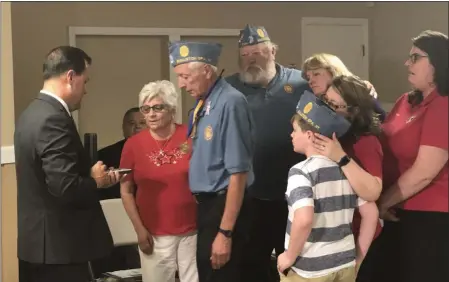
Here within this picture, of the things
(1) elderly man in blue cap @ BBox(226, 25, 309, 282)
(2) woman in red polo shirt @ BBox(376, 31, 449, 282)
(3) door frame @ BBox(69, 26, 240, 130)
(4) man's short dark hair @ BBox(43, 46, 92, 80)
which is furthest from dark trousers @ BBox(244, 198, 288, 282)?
(4) man's short dark hair @ BBox(43, 46, 92, 80)

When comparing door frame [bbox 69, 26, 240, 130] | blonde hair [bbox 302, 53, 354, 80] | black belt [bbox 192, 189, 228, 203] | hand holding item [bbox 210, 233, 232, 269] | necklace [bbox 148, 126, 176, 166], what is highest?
door frame [bbox 69, 26, 240, 130]

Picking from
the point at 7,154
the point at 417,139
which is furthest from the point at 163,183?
the point at 417,139

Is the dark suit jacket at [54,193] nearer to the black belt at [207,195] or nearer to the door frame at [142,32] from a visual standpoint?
the black belt at [207,195]

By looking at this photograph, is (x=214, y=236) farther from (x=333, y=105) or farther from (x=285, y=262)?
(x=333, y=105)

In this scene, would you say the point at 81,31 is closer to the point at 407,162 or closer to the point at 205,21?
the point at 205,21

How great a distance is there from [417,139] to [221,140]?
0.50m

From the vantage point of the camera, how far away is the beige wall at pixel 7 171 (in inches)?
63.2

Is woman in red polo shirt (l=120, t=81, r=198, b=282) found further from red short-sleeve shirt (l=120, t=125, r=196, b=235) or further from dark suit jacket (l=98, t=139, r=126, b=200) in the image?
dark suit jacket (l=98, t=139, r=126, b=200)

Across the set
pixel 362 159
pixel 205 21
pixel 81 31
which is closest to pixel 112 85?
pixel 81 31

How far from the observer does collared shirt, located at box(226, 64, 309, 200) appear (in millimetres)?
1761

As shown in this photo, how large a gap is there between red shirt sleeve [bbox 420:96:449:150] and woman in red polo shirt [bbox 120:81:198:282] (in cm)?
64

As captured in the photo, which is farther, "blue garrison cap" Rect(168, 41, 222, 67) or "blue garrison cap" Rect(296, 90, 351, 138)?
"blue garrison cap" Rect(168, 41, 222, 67)

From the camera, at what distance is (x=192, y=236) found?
1611mm

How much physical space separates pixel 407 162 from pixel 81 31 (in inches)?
53.1
